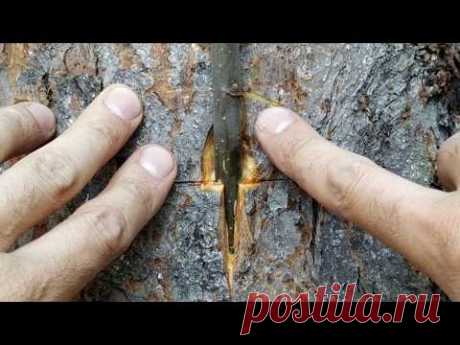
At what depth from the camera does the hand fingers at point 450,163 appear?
177cm

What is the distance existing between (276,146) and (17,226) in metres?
0.81

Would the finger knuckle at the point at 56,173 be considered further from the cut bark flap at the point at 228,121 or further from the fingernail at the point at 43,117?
the cut bark flap at the point at 228,121

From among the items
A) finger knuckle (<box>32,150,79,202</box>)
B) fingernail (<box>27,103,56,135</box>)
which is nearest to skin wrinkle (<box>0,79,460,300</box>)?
finger knuckle (<box>32,150,79,202</box>)

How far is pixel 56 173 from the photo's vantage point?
5.53ft

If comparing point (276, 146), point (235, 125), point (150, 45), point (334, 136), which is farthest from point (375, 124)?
point (150, 45)

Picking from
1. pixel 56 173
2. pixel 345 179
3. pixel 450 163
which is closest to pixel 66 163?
pixel 56 173

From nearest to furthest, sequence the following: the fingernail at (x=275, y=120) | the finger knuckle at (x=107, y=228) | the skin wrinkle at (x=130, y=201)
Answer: the skin wrinkle at (x=130, y=201)
the finger knuckle at (x=107, y=228)
the fingernail at (x=275, y=120)

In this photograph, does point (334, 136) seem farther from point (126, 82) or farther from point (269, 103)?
point (126, 82)

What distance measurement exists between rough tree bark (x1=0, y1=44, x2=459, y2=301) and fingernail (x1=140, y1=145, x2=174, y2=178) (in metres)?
0.03

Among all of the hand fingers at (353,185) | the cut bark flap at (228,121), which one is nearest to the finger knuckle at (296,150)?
the hand fingers at (353,185)

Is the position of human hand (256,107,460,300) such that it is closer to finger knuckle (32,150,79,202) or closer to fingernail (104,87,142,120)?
fingernail (104,87,142,120)

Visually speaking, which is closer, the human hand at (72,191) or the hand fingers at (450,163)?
the human hand at (72,191)

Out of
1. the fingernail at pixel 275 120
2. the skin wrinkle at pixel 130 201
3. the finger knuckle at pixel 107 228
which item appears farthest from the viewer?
the fingernail at pixel 275 120

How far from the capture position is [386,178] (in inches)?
66.8
